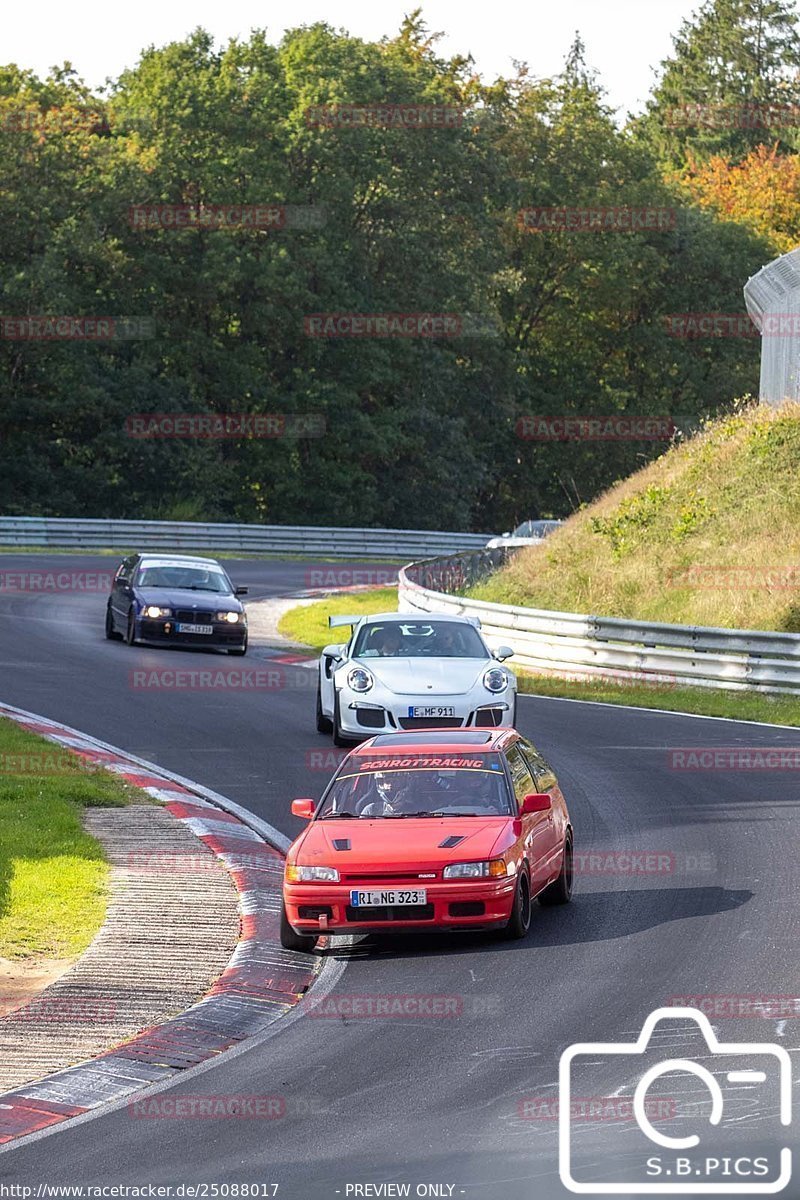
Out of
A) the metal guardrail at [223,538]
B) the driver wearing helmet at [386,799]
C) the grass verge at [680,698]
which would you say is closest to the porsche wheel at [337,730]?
the grass verge at [680,698]

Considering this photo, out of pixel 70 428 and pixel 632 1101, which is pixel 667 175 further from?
pixel 632 1101

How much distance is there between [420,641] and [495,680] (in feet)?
4.80

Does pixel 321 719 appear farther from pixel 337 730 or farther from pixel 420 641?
pixel 420 641

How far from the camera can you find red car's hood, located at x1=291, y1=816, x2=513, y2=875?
37.2 feet

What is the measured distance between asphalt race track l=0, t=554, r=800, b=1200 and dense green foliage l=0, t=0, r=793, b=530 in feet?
134

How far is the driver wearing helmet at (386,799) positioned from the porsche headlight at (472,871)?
94cm

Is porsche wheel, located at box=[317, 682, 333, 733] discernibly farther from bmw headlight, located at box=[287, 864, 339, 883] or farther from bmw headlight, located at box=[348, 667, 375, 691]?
bmw headlight, located at box=[287, 864, 339, 883]

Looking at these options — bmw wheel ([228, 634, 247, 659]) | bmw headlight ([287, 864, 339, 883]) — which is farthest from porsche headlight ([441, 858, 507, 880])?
bmw wheel ([228, 634, 247, 659])

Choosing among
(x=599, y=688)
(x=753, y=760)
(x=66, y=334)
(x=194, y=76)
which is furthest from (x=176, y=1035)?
(x=194, y=76)

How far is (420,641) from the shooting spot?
1967 centimetres

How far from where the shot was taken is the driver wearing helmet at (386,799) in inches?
479

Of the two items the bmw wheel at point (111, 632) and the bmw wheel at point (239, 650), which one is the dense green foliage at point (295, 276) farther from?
the bmw wheel at point (239, 650)

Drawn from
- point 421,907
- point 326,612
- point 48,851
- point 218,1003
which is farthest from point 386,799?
point 326,612

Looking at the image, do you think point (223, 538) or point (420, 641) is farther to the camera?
point (223, 538)
